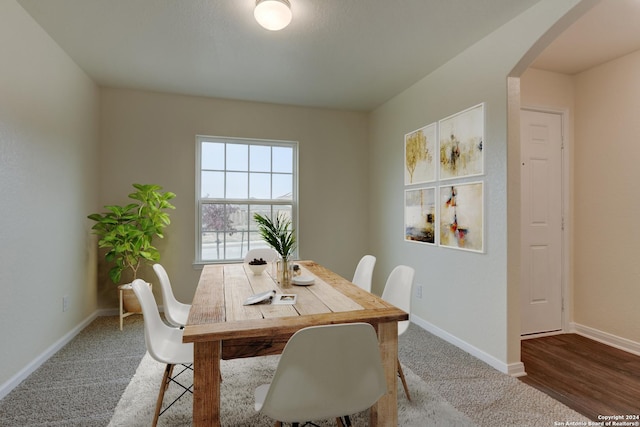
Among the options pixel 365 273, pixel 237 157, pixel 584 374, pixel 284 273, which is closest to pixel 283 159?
pixel 237 157

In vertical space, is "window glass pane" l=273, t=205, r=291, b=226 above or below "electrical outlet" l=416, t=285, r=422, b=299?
above

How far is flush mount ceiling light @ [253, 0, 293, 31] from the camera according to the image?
2082 mm

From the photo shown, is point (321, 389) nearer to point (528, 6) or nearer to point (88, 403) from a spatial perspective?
point (88, 403)

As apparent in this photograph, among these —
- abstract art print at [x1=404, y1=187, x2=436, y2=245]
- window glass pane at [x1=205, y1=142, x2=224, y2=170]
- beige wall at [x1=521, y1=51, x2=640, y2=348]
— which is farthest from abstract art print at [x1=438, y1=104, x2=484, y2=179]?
window glass pane at [x1=205, y1=142, x2=224, y2=170]

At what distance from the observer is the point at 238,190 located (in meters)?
4.27

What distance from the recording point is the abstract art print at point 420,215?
333 centimetres

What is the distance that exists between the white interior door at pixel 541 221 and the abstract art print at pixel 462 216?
0.75 m

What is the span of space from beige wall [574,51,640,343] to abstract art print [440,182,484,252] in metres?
1.42

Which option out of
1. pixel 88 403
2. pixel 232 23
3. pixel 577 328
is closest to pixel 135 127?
pixel 232 23

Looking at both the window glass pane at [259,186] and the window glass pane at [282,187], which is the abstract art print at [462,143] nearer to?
the window glass pane at [282,187]

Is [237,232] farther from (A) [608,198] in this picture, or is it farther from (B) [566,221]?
(A) [608,198]

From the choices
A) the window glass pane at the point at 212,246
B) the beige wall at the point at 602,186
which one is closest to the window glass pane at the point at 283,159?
the window glass pane at the point at 212,246

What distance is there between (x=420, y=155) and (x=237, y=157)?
230 cm

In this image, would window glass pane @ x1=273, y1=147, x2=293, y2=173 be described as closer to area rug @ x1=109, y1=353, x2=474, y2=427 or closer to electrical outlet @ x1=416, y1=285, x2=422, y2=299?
electrical outlet @ x1=416, y1=285, x2=422, y2=299
